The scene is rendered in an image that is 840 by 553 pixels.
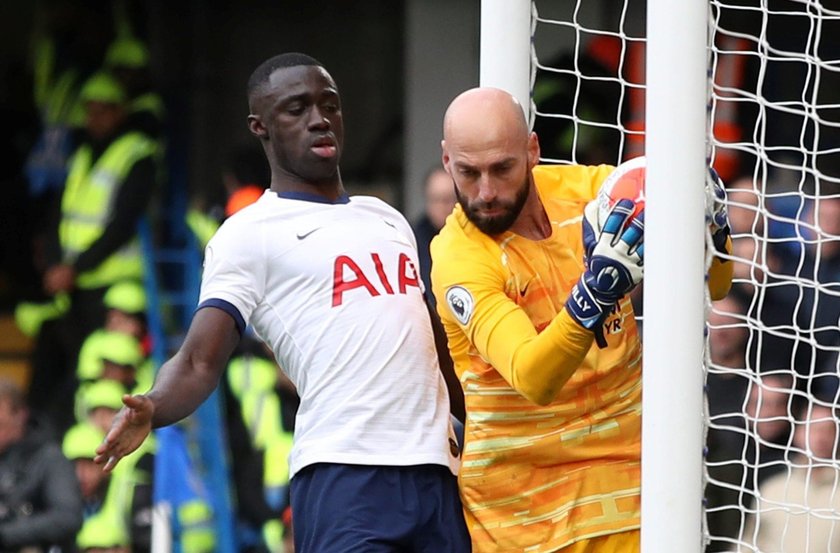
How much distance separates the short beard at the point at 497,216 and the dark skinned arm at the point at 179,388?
54 centimetres

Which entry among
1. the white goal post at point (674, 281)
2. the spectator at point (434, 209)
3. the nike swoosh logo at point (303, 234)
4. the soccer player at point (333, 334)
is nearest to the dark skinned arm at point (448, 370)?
the soccer player at point (333, 334)

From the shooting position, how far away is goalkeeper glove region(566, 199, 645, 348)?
3137 mm

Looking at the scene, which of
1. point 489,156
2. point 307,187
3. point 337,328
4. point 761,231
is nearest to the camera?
point 489,156

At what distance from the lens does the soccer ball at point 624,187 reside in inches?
128

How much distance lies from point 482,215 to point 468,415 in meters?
0.46

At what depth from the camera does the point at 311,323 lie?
143 inches

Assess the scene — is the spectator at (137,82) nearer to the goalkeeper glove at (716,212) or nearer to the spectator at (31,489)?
the spectator at (31,489)

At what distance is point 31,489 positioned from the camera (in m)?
6.90

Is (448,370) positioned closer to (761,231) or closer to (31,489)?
(761,231)

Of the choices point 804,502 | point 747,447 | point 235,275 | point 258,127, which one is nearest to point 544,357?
point 235,275

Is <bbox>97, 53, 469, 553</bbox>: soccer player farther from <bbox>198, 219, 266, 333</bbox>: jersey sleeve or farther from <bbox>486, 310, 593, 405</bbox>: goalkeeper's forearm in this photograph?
<bbox>486, 310, 593, 405</bbox>: goalkeeper's forearm

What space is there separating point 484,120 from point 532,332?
0.44 metres

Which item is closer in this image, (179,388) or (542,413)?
(179,388)

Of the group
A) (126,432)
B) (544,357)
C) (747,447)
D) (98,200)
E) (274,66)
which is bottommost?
(747,447)
